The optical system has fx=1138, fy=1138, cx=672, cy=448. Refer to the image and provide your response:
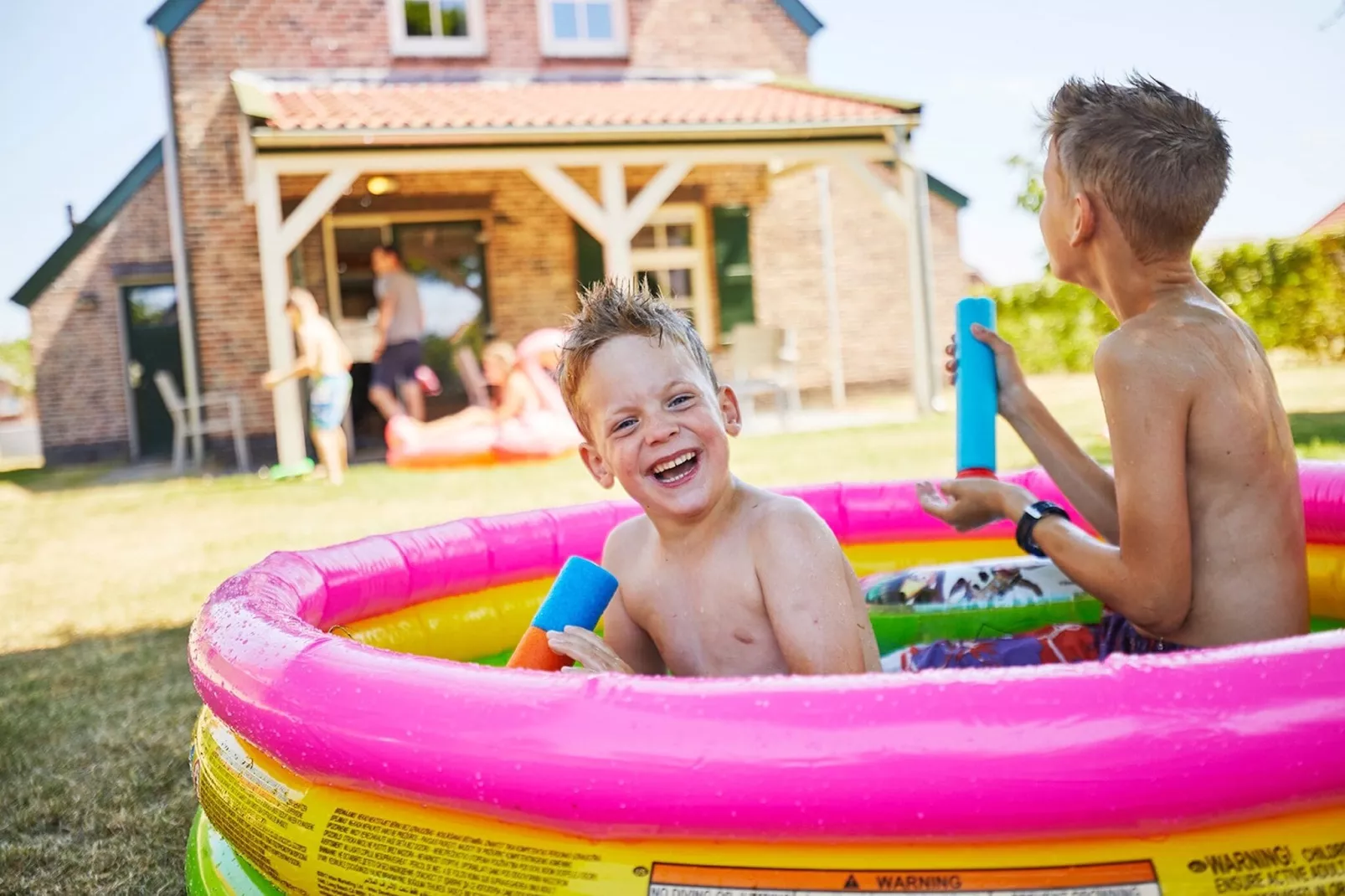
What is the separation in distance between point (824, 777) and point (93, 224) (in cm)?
1452

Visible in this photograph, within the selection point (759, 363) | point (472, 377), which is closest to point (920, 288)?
point (759, 363)

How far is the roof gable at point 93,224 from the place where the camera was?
528 inches

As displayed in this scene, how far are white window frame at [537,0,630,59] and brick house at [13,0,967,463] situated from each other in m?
0.03

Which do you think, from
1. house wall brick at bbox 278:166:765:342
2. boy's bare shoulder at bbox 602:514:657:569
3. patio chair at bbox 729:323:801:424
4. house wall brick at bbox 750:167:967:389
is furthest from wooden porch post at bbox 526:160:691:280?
boy's bare shoulder at bbox 602:514:657:569

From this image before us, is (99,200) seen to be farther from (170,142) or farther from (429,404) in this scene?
(429,404)

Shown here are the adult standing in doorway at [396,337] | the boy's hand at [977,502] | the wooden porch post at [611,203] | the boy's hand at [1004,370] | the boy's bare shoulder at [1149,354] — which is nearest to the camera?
the boy's bare shoulder at [1149,354]

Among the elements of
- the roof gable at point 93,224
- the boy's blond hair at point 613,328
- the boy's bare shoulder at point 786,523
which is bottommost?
the boy's bare shoulder at point 786,523

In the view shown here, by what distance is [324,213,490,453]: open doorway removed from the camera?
500 inches

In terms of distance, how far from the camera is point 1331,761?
1.28 m

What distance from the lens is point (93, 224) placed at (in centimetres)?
1358

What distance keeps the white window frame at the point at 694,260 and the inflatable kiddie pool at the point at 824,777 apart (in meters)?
12.4

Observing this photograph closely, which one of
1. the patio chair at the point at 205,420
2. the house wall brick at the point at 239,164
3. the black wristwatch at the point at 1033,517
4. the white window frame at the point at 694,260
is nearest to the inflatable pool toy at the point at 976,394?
the black wristwatch at the point at 1033,517

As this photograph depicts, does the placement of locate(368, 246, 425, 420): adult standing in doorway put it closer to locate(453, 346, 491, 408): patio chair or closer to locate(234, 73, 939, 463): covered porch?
locate(234, 73, 939, 463): covered porch

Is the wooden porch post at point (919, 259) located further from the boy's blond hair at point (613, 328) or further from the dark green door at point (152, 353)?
the boy's blond hair at point (613, 328)
